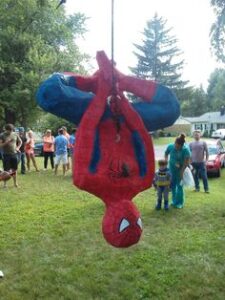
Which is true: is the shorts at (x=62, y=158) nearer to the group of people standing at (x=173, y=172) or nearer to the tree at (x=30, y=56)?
the group of people standing at (x=173, y=172)

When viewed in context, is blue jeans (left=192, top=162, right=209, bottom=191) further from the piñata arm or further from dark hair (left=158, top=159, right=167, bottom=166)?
the piñata arm

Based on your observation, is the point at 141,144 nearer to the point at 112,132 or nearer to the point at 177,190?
the point at 112,132

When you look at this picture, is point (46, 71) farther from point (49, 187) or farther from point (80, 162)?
point (80, 162)

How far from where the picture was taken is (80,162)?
9.40 ft

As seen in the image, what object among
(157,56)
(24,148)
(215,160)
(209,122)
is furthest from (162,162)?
(209,122)

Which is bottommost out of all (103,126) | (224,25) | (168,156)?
(168,156)

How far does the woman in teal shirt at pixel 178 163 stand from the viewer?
30.2 feet

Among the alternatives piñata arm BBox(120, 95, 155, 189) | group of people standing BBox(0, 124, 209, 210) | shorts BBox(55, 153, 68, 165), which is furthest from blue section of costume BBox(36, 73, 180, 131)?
shorts BBox(55, 153, 68, 165)

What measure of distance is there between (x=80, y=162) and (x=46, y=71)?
25.9 m

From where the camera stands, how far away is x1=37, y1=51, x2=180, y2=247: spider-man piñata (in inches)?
113

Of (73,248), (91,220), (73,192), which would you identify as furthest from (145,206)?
(73,248)

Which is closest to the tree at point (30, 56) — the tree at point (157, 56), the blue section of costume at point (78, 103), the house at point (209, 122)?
the tree at point (157, 56)

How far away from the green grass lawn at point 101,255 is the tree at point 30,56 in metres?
19.0

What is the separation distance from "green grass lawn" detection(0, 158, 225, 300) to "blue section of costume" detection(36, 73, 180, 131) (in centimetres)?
253
